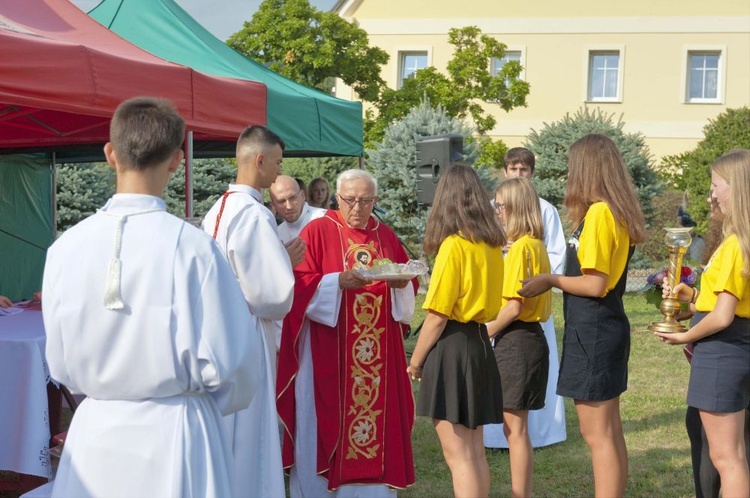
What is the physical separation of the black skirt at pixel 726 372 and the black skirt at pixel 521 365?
35.6 inches

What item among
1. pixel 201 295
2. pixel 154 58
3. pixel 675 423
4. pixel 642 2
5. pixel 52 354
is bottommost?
pixel 675 423

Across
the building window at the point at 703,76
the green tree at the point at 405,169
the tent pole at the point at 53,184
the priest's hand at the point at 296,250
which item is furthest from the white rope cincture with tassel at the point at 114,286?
the building window at the point at 703,76

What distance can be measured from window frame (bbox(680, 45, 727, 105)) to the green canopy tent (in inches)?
927

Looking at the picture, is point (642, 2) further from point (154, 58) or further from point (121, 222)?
point (121, 222)

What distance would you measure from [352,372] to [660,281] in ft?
5.38

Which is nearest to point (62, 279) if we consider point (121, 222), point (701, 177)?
point (121, 222)

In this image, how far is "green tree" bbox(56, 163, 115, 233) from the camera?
1688cm

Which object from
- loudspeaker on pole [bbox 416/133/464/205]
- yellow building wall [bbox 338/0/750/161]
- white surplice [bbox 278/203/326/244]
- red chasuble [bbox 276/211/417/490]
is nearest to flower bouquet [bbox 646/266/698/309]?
red chasuble [bbox 276/211/417/490]

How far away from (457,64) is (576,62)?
10.1 meters

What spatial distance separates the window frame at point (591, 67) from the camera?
97.5 ft

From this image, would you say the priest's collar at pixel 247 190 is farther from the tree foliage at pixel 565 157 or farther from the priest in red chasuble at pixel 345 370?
the tree foliage at pixel 565 157

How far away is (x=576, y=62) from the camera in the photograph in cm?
2977

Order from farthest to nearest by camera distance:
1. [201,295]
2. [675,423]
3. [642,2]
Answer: [642,2] → [675,423] → [201,295]

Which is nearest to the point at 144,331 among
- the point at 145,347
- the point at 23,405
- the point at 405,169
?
the point at 145,347
